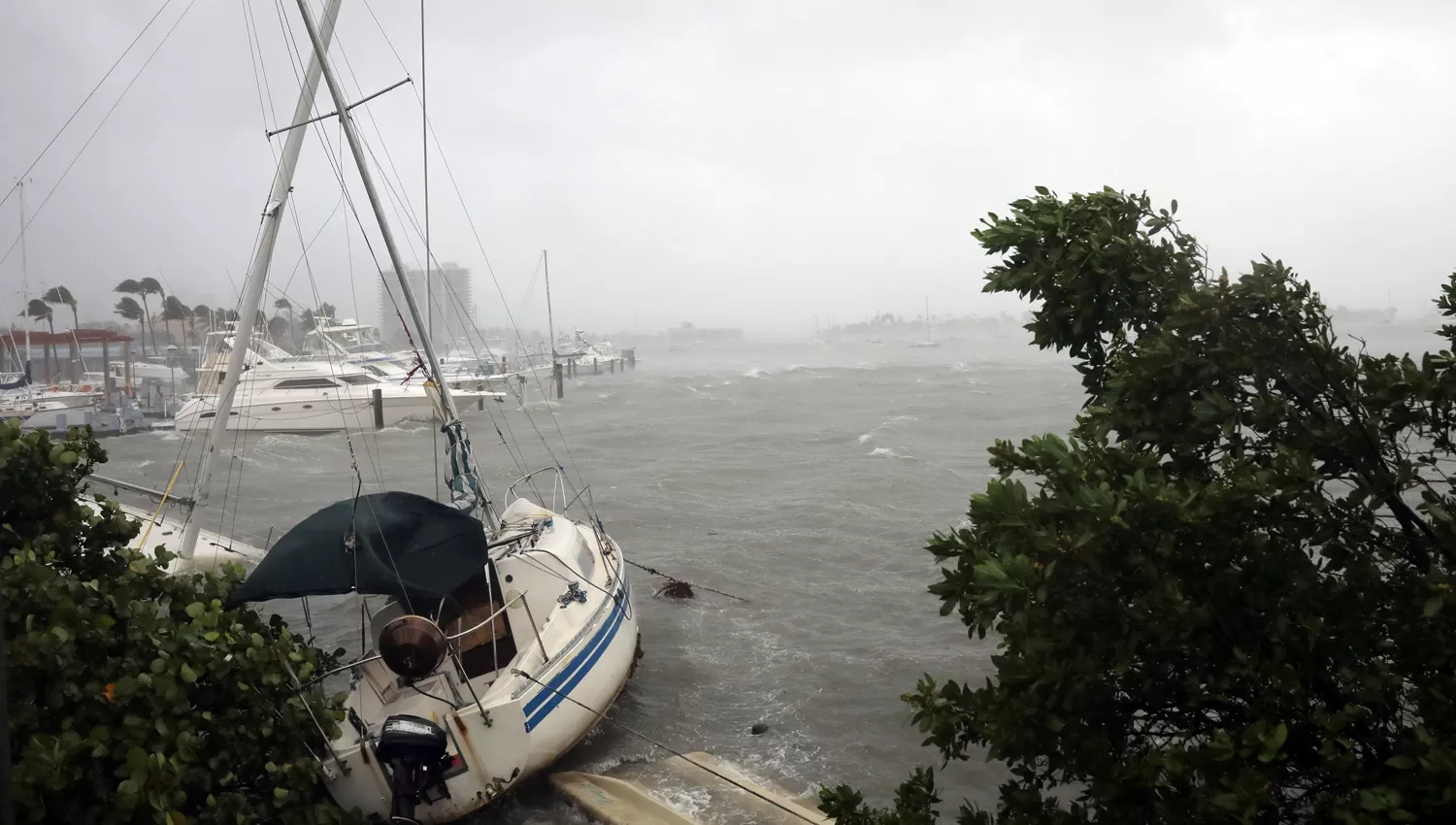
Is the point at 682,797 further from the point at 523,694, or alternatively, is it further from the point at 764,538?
the point at 764,538

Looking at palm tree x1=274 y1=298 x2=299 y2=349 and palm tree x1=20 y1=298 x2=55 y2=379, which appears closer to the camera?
palm tree x1=274 y1=298 x2=299 y2=349

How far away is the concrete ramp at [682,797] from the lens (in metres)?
8.81

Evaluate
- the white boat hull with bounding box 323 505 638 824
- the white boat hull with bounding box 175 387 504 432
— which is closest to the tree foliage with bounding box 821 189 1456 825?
the white boat hull with bounding box 323 505 638 824

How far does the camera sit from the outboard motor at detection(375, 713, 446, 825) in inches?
308

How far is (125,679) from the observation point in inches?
235

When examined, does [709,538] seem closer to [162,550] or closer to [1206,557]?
[162,550]

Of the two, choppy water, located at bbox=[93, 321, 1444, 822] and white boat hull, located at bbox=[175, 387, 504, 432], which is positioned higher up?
white boat hull, located at bbox=[175, 387, 504, 432]

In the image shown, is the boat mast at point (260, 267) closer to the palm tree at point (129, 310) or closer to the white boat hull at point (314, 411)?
the white boat hull at point (314, 411)

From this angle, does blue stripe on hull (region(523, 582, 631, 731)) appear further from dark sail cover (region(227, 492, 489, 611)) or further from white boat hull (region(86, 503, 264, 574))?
white boat hull (region(86, 503, 264, 574))

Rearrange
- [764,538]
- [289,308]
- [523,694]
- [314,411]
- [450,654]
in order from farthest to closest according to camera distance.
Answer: [314,411] → [289,308] → [764,538] → [523,694] → [450,654]

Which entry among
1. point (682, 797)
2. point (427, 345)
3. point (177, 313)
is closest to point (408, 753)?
point (682, 797)

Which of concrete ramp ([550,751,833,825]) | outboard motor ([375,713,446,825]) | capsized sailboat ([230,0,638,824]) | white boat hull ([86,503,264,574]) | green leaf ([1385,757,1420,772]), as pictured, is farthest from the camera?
white boat hull ([86,503,264,574])

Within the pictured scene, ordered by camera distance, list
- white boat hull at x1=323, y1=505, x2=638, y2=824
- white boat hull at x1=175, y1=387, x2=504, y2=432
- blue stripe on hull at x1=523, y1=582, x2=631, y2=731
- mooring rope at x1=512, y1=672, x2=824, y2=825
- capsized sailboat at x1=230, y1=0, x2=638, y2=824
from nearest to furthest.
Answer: capsized sailboat at x1=230, y1=0, x2=638, y2=824, white boat hull at x1=323, y1=505, x2=638, y2=824, mooring rope at x1=512, y1=672, x2=824, y2=825, blue stripe on hull at x1=523, y1=582, x2=631, y2=731, white boat hull at x1=175, y1=387, x2=504, y2=432

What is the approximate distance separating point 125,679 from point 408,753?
2429mm
